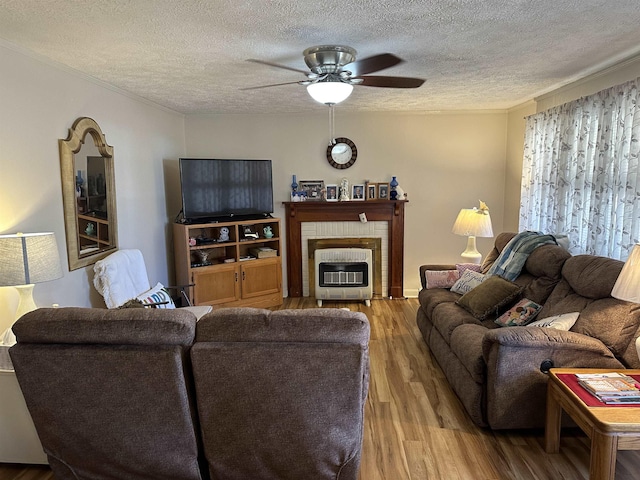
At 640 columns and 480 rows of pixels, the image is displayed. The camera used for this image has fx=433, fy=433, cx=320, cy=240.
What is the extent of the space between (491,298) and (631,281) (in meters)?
1.35

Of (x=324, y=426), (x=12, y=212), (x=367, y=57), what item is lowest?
(x=324, y=426)

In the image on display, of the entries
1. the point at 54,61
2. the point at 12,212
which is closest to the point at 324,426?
the point at 12,212

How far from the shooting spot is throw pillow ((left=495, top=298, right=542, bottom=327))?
3143 millimetres

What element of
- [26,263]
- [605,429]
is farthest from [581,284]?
[26,263]

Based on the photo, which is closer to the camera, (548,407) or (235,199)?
(548,407)

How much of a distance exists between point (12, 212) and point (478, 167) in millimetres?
4844

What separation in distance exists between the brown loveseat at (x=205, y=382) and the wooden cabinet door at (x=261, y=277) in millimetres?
3224

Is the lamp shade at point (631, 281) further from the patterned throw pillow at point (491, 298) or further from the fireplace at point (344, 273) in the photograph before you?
the fireplace at point (344, 273)

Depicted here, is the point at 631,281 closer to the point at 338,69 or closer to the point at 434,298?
the point at 434,298

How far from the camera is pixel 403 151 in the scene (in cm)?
546

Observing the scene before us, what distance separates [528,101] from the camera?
4.75 meters

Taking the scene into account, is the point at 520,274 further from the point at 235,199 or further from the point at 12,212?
the point at 12,212

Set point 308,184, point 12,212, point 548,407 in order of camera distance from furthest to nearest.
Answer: point 308,184 < point 12,212 < point 548,407

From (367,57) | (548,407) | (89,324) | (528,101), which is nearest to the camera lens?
(89,324)
